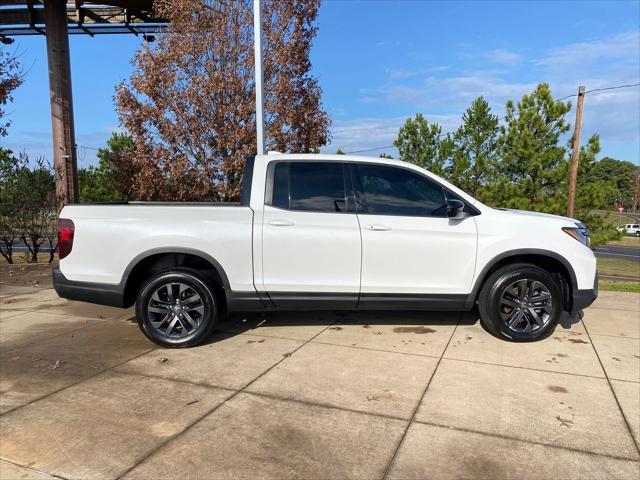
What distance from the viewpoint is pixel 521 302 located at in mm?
4695

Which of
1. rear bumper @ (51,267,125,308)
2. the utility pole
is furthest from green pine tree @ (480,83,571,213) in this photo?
rear bumper @ (51,267,125,308)

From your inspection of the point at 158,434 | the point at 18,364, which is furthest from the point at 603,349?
the point at 18,364

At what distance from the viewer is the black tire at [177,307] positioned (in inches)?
178

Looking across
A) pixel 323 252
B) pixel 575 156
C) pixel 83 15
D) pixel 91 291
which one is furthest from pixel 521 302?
pixel 83 15

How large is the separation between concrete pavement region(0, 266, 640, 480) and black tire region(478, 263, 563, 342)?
16cm

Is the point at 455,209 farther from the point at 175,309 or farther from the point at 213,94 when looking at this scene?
the point at 213,94

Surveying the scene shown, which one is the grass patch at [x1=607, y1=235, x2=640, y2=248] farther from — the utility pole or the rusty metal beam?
the rusty metal beam

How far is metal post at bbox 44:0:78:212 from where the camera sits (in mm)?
12734

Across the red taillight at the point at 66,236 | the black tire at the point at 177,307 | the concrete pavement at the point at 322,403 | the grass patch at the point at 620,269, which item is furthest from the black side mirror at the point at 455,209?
the grass patch at the point at 620,269

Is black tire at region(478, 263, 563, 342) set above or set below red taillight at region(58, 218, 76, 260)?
below

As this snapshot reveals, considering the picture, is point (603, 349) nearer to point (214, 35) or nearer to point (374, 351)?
point (374, 351)

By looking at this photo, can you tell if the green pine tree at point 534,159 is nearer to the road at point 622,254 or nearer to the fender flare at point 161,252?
the fender flare at point 161,252

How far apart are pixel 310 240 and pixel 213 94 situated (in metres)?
5.62

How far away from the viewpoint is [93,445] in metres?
2.84
